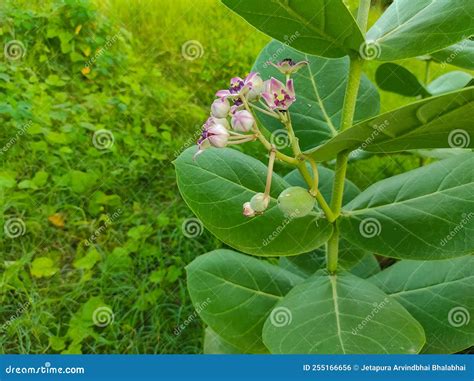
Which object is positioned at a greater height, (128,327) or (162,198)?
(162,198)

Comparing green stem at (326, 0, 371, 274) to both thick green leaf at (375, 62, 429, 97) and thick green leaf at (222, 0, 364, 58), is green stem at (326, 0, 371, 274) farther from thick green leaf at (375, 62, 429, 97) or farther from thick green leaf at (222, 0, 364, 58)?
thick green leaf at (375, 62, 429, 97)

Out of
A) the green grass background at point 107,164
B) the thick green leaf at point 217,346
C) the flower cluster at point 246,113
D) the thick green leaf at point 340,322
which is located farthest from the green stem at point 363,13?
the green grass background at point 107,164

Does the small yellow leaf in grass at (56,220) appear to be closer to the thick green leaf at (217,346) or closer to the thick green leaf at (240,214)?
the thick green leaf at (217,346)

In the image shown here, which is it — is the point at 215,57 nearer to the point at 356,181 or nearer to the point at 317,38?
the point at 356,181

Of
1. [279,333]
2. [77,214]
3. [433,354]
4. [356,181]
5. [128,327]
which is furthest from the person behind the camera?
[356,181]

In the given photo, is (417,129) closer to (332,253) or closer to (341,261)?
(332,253)

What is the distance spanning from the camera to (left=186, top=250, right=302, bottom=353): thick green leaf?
113 centimetres

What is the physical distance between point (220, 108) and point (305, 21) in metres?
0.16

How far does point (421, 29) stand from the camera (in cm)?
85

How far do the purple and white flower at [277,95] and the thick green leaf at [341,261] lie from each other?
504 millimetres

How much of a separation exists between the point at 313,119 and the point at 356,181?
1.03m

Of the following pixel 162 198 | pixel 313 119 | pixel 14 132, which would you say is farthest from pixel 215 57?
pixel 313 119

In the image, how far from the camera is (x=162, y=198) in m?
2.07

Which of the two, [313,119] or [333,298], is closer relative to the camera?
[333,298]
